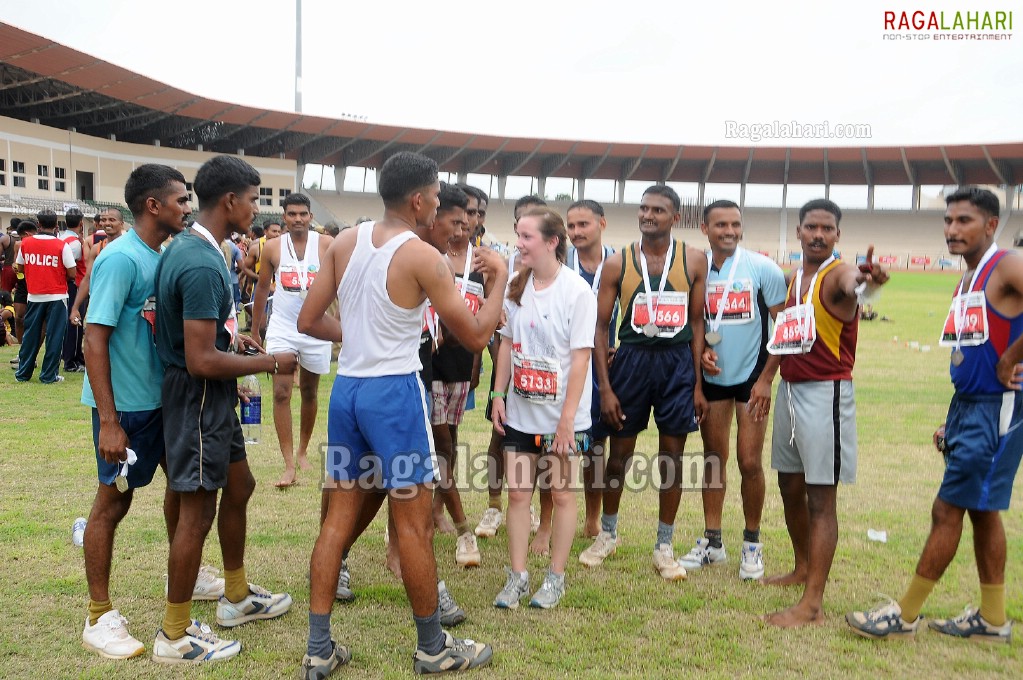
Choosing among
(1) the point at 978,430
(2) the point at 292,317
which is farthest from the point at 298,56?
(1) the point at 978,430

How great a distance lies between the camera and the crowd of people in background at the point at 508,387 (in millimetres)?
3186

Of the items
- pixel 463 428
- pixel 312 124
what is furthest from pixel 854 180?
pixel 463 428

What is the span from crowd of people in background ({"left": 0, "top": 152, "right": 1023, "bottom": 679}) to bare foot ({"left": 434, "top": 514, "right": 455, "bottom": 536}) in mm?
13

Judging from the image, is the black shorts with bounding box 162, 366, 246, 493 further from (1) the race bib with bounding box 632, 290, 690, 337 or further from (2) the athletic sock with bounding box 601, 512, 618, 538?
(1) the race bib with bounding box 632, 290, 690, 337

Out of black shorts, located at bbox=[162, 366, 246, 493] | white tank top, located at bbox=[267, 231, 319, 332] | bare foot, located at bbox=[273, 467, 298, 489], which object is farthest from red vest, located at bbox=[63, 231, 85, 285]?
black shorts, located at bbox=[162, 366, 246, 493]

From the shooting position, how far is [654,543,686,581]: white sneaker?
4.29 m

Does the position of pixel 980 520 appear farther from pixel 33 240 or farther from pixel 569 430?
pixel 33 240

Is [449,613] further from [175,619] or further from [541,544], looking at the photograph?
[175,619]

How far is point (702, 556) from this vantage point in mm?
4523

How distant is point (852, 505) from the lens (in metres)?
5.55

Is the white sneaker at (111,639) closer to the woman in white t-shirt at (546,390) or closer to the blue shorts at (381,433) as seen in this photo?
the blue shorts at (381,433)

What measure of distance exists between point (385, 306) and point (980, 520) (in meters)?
2.92

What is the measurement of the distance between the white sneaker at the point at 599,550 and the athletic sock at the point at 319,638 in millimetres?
1787

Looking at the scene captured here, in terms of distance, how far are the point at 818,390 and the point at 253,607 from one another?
9.84ft
